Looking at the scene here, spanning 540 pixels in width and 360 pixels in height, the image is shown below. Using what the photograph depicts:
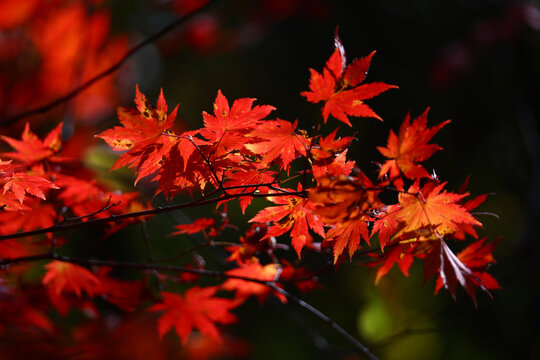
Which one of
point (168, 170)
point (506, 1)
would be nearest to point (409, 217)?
point (168, 170)

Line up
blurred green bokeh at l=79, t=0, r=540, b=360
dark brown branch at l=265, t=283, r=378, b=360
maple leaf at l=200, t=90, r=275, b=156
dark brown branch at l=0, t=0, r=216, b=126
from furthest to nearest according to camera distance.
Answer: blurred green bokeh at l=79, t=0, r=540, b=360 < dark brown branch at l=0, t=0, r=216, b=126 < dark brown branch at l=265, t=283, r=378, b=360 < maple leaf at l=200, t=90, r=275, b=156

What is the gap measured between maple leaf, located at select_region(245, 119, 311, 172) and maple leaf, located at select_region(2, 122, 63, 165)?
0.55m

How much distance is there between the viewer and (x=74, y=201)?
1.16m

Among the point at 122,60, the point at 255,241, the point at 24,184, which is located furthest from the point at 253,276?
the point at 122,60

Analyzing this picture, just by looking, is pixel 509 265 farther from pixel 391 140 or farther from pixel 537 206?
pixel 391 140

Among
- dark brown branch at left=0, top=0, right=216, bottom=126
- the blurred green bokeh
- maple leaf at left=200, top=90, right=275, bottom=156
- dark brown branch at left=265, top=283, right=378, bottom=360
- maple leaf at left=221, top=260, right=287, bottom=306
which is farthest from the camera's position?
the blurred green bokeh

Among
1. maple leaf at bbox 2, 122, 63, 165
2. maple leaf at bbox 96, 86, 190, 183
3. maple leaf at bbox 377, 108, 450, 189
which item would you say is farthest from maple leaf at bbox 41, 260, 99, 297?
maple leaf at bbox 377, 108, 450, 189

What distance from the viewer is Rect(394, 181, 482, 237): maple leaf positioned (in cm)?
81

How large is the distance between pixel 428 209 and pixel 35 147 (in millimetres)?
920

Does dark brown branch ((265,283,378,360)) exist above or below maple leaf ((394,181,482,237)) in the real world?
below

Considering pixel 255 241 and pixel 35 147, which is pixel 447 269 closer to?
pixel 255 241

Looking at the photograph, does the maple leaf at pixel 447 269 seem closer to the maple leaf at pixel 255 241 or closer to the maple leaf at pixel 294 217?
the maple leaf at pixel 294 217

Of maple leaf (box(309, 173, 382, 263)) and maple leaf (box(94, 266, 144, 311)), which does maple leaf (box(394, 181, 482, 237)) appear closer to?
maple leaf (box(309, 173, 382, 263))

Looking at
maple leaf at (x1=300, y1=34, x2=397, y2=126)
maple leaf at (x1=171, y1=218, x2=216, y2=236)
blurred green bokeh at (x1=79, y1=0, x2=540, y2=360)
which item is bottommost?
blurred green bokeh at (x1=79, y1=0, x2=540, y2=360)
